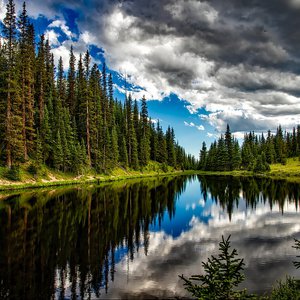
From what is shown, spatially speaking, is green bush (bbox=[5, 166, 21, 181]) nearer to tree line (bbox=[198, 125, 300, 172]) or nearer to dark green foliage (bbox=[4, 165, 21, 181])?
dark green foliage (bbox=[4, 165, 21, 181])

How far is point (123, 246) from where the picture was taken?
15938 mm

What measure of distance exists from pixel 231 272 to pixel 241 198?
1289 inches

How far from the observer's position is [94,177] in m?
61.1

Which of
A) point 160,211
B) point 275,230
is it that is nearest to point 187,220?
point 160,211

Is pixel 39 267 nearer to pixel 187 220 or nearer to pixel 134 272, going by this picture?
pixel 134 272

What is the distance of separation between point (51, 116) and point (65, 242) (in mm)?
47368

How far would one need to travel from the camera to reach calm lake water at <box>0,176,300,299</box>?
10.8 m

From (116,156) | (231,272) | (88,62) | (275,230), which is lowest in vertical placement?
(275,230)

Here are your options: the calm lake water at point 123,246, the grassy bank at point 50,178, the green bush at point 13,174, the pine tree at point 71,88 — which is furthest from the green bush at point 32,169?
the pine tree at point 71,88

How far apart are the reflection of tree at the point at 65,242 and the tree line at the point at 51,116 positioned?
19273mm

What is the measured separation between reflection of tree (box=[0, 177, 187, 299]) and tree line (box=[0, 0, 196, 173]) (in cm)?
1927

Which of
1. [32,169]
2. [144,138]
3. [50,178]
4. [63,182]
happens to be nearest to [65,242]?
[32,169]

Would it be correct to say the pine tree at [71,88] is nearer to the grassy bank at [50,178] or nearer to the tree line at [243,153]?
the grassy bank at [50,178]

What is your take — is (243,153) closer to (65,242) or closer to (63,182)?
(63,182)
